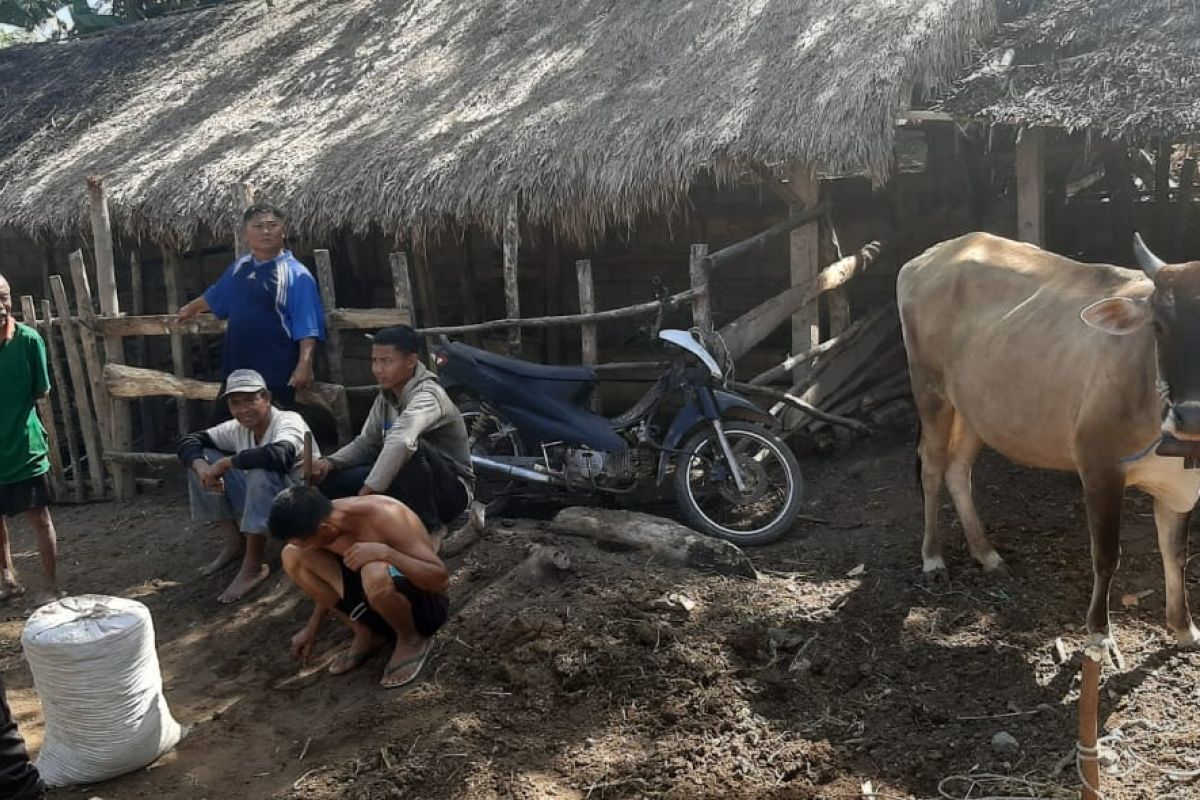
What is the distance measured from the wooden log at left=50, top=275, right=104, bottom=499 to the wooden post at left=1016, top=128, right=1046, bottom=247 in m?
6.29

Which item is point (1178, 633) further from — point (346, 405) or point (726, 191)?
point (726, 191)

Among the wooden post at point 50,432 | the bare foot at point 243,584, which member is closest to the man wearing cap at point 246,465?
the bare foot at point 243,584

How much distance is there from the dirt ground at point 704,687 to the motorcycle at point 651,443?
396mm

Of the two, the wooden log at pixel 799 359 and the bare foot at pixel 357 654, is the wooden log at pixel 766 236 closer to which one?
the wooden log at pixel 799 359

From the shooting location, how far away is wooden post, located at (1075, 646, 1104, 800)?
2.91 meters

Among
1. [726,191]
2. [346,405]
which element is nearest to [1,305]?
[346,405]

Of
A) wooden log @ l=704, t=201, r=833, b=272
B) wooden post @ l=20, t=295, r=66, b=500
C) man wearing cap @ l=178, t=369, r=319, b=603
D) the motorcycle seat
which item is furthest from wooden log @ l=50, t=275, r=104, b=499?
wooden log @ l=704, t=201, r=833, b=272

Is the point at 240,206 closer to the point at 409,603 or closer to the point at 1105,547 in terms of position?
the point at 409,603

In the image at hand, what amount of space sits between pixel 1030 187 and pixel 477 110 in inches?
153

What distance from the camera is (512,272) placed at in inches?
275

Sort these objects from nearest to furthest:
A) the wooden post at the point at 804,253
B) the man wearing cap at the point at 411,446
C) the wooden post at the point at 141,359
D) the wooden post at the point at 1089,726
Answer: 1. the wooden post at the point at 1089,726
2. the man wearing cap at the point at 411,446
3. the wooden post at the point at 804,253
4. the wooden post at the point at 141,359

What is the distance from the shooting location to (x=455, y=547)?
17.8ft

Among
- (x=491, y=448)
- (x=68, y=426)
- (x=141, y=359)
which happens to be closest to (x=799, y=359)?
(x=491, y=448)

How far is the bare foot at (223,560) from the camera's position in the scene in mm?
6172
